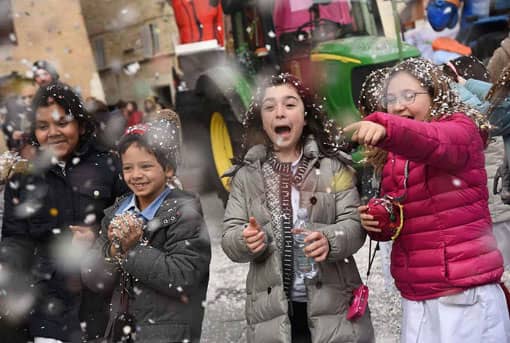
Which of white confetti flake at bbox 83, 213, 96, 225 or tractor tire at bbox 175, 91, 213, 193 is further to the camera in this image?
tractor tire at bbox 175, 91, 213, 193

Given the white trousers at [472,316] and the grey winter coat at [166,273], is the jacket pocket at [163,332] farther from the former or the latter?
the white trousers at [472,316]

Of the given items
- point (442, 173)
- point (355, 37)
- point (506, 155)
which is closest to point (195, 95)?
point (355, 37)

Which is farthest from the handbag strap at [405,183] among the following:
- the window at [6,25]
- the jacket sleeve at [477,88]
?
the window at [6,25]

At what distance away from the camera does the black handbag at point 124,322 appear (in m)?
2.79

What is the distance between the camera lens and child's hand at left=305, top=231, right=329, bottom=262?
103 inches

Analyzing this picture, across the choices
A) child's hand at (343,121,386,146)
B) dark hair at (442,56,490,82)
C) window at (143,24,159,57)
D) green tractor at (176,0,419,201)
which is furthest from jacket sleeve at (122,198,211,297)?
window at (143,24,159,57)

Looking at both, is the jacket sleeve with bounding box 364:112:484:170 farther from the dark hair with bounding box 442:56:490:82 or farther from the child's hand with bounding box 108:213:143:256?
the dark hair with bounding box 442:56:490:82

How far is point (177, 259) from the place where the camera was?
9.05ft

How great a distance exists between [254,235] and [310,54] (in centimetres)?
429

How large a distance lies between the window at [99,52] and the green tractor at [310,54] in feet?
50.7

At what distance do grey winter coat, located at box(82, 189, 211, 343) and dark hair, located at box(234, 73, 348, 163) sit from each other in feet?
1.24

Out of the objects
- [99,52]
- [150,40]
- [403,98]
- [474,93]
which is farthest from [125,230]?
[99,52]

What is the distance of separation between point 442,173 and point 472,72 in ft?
7.04

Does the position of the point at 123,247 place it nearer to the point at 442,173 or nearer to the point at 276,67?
the point at 442,173
